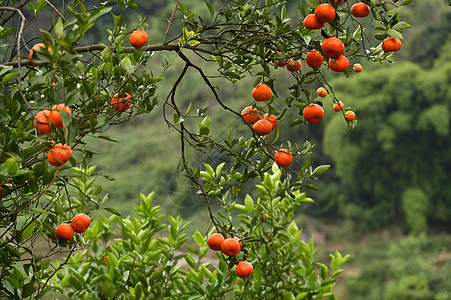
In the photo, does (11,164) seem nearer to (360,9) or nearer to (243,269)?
(243,269)

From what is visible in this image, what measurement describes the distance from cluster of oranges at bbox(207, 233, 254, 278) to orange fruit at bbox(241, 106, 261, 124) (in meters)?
0.19

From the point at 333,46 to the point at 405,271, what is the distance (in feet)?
26.0

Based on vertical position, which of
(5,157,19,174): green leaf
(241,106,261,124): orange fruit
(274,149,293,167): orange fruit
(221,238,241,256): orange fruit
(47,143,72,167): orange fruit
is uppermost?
(5,157,19,174): green leaf

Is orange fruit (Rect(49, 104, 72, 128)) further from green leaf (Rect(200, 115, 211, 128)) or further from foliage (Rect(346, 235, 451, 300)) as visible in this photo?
foliage (Rect(346, 235, 451, 300))

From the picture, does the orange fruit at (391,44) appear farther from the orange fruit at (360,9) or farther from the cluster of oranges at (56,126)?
the cluster of oranges at (56,126)

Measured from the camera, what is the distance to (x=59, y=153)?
0.60m

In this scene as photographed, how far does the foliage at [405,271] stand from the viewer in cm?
743

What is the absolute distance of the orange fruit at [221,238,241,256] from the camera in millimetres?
813

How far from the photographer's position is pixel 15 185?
75 cm

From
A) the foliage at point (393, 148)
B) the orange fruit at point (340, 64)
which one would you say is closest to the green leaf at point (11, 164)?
the orange fruit at point (340, 64)

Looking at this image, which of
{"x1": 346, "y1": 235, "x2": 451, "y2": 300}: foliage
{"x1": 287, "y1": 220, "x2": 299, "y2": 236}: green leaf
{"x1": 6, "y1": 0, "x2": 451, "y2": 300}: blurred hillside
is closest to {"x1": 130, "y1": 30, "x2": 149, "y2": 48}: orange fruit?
{"x1": 287, "y1": 220, "x2": 299, "y2": 236}: green leaf

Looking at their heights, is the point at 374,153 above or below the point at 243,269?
below

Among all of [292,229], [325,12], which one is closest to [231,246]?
[325,12]

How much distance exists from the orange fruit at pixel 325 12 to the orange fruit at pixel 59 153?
0.35m
